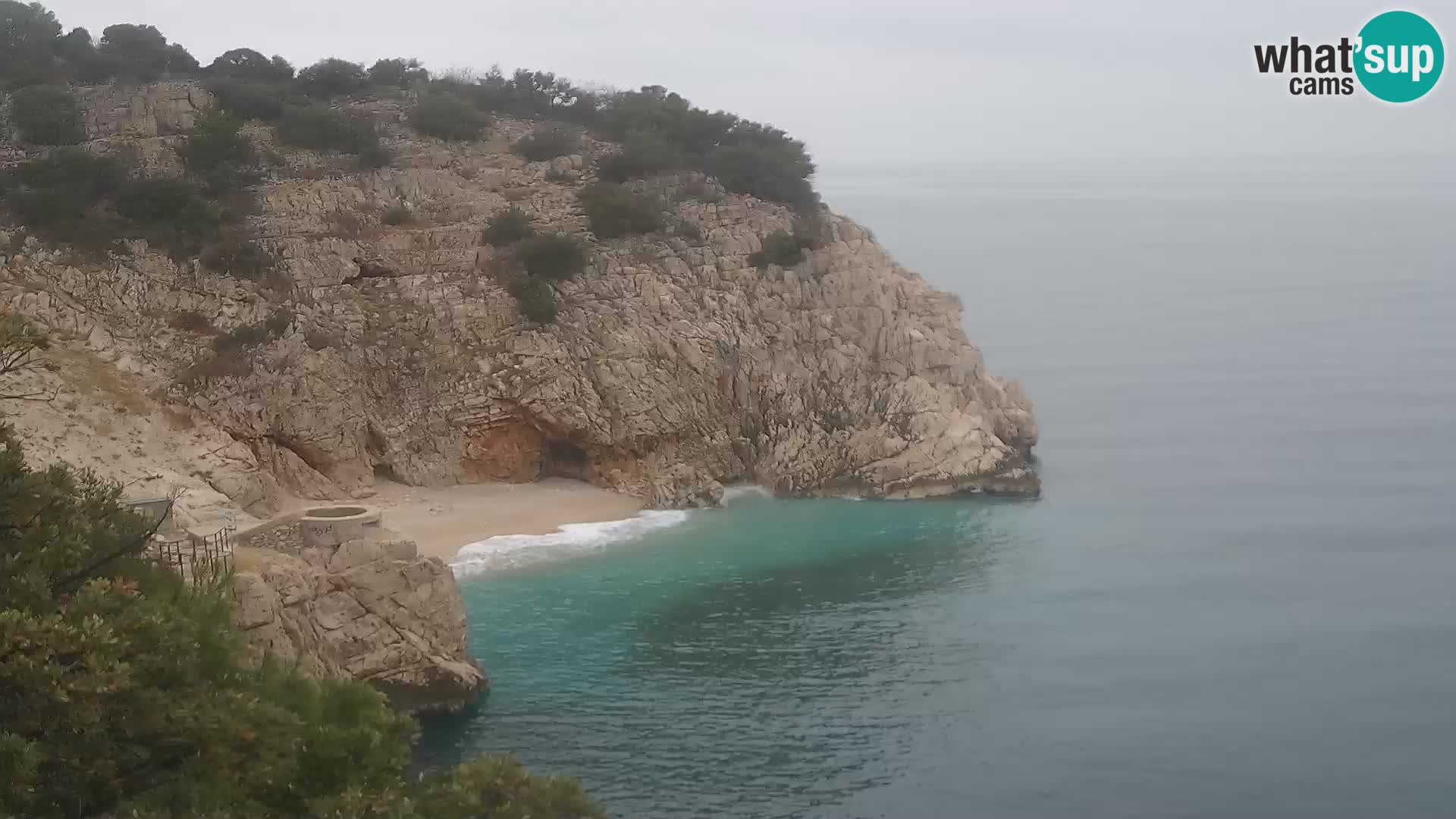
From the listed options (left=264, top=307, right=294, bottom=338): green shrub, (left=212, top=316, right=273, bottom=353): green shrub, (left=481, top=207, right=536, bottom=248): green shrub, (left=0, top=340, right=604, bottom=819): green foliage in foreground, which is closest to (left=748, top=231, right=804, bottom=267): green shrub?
(left=481, top=207, right=536, bottom=248): green shrub

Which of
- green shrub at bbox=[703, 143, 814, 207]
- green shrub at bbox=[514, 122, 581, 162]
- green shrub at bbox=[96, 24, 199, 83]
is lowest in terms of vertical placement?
green shrub at bbox=[703, 143, 814, 207]

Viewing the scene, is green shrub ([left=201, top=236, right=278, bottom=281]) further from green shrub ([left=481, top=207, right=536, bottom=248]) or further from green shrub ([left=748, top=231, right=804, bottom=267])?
green shrub ([left=748, top=231, right=804, bottom=267])

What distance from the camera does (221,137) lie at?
39750 millimetres

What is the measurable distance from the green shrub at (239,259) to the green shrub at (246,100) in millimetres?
6079

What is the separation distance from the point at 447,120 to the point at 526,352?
10.0m

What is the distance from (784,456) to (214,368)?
50.8 ft

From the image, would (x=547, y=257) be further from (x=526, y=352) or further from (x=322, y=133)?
(x=322, y=133)

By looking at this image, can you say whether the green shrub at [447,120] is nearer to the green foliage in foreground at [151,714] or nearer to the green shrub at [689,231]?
the green shrub at [689,231]

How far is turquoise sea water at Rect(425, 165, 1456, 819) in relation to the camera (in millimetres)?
20453

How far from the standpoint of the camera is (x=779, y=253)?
4250 centimetres

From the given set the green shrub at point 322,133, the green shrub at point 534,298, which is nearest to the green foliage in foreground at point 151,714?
the green shrub at point 534,298

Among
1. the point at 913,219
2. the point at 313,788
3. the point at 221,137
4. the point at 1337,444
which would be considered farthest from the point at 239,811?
the point at 913,219

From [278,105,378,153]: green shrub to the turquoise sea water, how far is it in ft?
51.8

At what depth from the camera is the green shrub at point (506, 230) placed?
133 ft
